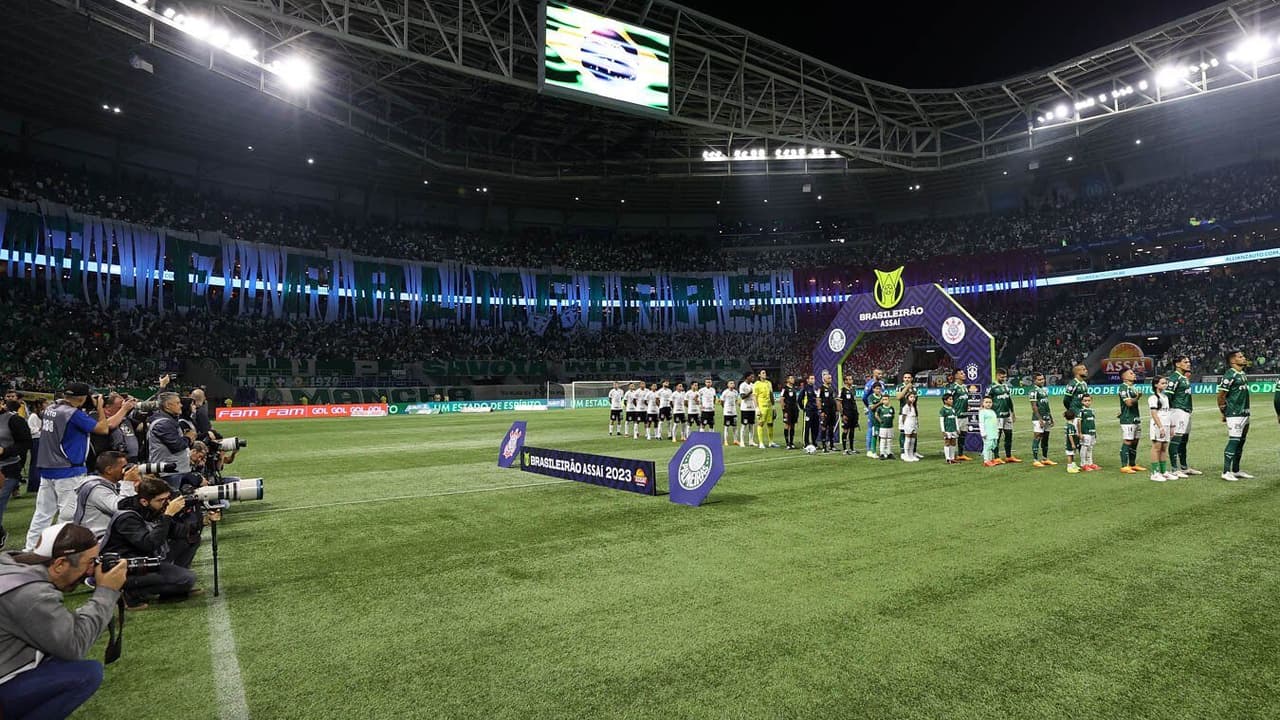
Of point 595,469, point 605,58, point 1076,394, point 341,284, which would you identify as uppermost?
point 605,58

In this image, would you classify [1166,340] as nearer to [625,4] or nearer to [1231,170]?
[1231,170]

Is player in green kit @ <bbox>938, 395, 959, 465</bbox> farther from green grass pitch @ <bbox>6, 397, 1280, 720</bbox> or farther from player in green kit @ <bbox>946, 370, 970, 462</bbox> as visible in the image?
green grass pitch @ <bbox>6, 397, 1280, 720</bbox>

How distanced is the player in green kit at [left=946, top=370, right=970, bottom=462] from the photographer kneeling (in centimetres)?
1339

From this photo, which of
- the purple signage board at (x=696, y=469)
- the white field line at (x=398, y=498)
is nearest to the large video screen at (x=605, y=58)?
the white field line at (x=398, y=498)

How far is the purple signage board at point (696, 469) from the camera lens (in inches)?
382

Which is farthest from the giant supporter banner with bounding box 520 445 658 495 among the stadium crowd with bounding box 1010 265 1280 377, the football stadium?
the stadium crowd with bounding box 1010 265 1280 377

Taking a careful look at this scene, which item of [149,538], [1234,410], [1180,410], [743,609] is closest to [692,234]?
[1180,410]

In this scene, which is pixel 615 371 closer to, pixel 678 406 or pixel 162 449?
pixel 678 406

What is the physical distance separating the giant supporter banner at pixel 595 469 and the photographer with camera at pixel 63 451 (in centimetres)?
681

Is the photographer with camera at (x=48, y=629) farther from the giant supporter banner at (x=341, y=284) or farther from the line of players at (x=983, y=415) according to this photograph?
the giant supporter banner at (x=341, y=284)

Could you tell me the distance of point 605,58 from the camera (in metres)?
25.2

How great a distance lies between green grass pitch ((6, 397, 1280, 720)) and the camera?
12.7 feet

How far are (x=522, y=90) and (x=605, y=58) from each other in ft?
37.9

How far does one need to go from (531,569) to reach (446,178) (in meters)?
47.0
